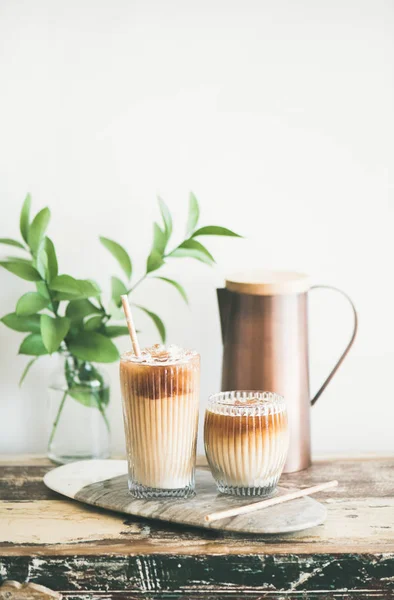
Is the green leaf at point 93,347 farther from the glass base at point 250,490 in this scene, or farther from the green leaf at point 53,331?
the glass base at point 250,490

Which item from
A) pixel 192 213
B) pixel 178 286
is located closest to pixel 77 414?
pixel 178 286

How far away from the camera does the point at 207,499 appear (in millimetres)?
925

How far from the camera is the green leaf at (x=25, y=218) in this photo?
3.61 ft

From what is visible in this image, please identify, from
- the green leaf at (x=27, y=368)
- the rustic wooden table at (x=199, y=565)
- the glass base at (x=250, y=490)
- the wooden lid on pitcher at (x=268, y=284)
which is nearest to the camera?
the rustic wooden table at (x=199, y=565)

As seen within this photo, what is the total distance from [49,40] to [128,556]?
770 millimetres

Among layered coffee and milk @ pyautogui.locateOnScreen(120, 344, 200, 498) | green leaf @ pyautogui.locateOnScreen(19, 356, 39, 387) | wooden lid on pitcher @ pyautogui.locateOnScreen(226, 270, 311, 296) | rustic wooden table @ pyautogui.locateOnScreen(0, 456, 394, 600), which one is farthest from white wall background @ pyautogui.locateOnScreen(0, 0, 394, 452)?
rustic wooden table @ pyautogui.locateOnScreen(0, 456, 394, 600)

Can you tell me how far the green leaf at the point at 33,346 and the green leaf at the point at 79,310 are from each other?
6 cm

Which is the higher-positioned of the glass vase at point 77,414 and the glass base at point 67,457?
the glass vase at point 77,414

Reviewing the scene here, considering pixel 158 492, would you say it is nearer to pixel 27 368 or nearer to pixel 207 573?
pixel 207 573

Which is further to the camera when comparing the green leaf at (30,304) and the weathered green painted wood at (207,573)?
the green leaf at (30,304)

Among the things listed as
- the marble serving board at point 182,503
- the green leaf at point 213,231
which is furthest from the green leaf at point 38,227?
the marble serving board at point 182,503

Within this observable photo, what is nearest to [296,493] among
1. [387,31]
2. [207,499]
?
[207,499]

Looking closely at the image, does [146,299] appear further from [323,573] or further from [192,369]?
[323,573]

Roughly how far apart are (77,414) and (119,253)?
0.25 meters
